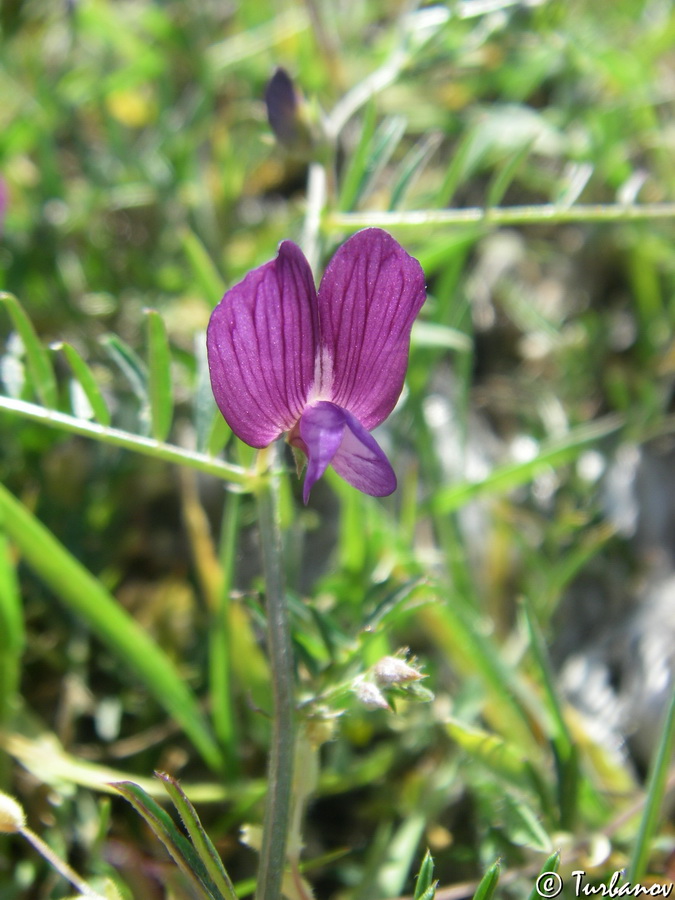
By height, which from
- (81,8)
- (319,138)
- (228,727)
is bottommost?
(228,727)

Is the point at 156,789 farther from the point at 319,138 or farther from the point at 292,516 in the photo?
the point at 319,138

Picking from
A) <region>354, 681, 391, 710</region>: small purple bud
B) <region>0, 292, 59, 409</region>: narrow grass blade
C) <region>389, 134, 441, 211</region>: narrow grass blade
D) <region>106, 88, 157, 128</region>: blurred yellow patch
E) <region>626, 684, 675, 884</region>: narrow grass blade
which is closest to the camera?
<region>354, 681, 391, 710</region>: small purple bud

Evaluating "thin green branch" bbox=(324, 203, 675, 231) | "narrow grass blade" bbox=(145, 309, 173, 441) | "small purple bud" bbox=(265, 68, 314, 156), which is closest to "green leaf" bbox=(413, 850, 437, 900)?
"narrow grass blade" bbox=(145, 309, 173, 441)

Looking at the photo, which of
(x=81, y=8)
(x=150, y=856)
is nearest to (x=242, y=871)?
(x=150, y=856)

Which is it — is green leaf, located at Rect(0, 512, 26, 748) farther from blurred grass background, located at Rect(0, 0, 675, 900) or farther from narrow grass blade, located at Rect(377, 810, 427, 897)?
narrow grass blade, located at Rect(377, 810, 427, 897)

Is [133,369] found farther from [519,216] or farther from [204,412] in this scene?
[519,216]

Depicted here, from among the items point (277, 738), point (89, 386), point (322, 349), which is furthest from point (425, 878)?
point (89, 386)
